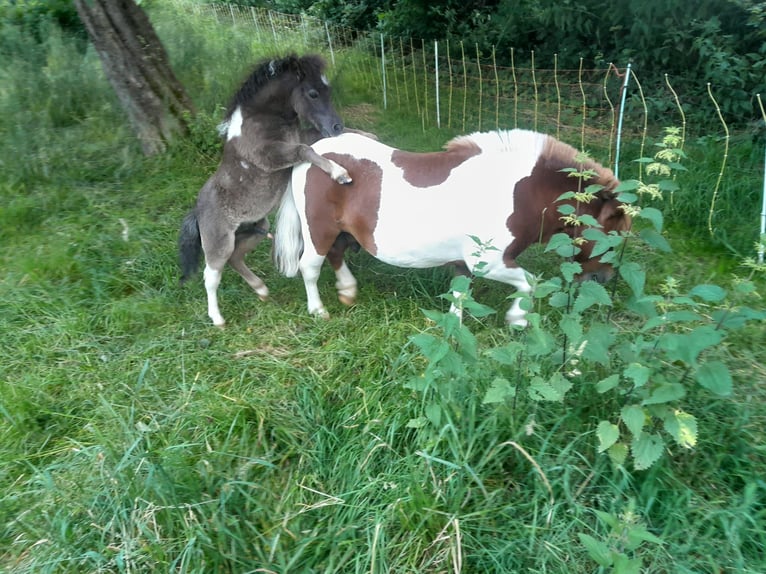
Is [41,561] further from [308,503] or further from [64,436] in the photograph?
[308,503]

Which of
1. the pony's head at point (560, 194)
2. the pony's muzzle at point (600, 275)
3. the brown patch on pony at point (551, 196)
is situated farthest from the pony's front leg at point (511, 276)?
the pony's muzzle at point (600, 275)

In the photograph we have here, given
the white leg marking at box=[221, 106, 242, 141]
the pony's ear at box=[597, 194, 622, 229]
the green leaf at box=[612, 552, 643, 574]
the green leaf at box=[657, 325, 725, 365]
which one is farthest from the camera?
the white leg marking at box=[221, 106, 242, 141]

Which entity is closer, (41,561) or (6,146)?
(41,561)

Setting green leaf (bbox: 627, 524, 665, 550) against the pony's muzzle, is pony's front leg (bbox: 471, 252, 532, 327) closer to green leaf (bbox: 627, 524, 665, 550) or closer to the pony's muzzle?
the pony's muzzle

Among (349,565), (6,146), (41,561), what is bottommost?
(349,565)

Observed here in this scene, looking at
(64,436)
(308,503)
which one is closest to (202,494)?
(308,503)

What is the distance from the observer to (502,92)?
24.7 ft

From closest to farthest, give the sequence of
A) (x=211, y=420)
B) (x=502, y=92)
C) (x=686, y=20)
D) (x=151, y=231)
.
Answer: (x=211, y=420) → (x=151, y=231) → (x=686, y=20) → (x=502, y=92)

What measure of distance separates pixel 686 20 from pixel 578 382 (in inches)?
211

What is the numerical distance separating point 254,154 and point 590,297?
2.51 m

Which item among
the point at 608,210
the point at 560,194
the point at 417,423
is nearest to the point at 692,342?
the point at 417,423

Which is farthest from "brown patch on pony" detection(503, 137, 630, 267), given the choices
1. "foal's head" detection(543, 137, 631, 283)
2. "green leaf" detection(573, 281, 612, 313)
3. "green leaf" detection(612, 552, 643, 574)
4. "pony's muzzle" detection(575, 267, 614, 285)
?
"green leaf" detection(612, 552, 643, 574)

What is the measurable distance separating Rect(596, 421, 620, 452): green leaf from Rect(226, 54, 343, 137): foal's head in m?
2.62

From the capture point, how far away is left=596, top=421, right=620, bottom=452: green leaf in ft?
7.23
